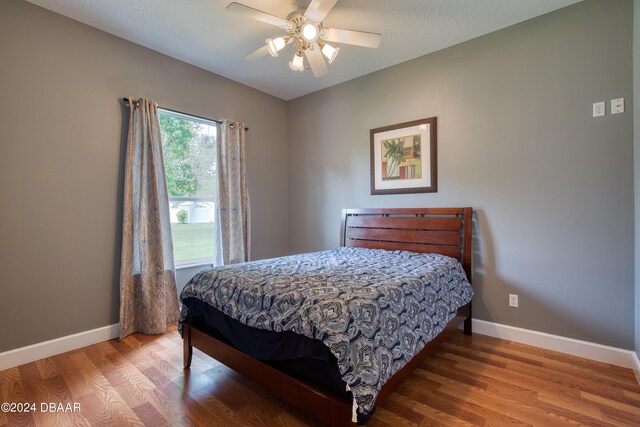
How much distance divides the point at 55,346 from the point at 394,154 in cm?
359

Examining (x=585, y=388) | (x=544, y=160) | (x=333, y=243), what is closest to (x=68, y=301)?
(x=333, y=243)

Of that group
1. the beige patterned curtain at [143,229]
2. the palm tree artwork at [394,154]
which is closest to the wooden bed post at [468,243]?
the palm tree artwork at [394,154]

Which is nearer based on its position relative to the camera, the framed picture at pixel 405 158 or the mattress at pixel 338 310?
the mattress at pixel 338 310

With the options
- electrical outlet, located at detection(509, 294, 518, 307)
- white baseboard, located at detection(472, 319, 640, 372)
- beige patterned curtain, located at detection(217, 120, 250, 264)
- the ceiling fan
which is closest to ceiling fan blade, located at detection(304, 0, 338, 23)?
→ the ceiling fan

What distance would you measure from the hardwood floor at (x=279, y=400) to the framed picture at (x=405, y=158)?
5.41ft

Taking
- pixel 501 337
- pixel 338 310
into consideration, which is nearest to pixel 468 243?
pixel 501 337

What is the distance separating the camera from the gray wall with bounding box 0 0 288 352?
87.2 inches

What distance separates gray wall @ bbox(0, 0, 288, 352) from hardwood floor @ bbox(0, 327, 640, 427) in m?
0.49

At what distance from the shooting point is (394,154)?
10.7 feet

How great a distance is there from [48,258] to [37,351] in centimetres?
73

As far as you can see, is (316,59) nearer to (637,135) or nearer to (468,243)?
(468,243)

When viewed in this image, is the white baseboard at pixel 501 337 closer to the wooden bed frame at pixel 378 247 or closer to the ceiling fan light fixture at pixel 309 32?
the wooden bed frame at pixel 378 247

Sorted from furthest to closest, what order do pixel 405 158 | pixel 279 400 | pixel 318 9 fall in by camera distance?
1. pixel 405 158
2. pixel 318 9
3. pixel 279 400

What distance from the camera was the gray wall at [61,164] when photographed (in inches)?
87.2
